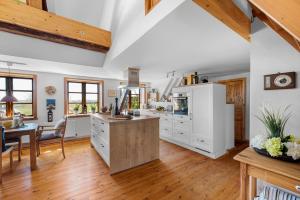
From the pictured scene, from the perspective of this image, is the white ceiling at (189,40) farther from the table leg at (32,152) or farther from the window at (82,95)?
the window at (82,95)

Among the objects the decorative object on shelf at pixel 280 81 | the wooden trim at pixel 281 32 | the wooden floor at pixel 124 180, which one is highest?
the wooden trim at pixel 281 32

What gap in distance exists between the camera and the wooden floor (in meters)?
1.93

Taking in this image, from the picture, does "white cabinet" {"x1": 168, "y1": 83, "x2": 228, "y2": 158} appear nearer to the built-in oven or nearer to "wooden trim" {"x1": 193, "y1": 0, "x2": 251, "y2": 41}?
the built-in oven

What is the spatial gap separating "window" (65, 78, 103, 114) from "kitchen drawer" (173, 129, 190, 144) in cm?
303

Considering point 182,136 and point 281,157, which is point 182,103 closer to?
point 182,136

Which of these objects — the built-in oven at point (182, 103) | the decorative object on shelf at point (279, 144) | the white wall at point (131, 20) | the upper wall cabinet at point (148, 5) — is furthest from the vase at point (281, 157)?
the built-in oven at point (182, 103)

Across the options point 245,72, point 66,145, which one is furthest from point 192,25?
point 66,145

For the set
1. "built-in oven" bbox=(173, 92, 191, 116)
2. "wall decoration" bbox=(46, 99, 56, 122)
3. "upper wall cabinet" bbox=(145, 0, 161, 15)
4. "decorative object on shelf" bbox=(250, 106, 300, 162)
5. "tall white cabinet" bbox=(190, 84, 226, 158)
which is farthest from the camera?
"wall decoration" bbox=(46, 99, 56, 122)

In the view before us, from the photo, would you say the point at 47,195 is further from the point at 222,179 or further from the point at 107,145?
the point at 222,179

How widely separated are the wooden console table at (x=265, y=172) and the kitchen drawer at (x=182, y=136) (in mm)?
2362

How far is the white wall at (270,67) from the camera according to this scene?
1.34m

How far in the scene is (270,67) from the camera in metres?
1.48

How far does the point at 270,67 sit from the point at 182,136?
2695 mm

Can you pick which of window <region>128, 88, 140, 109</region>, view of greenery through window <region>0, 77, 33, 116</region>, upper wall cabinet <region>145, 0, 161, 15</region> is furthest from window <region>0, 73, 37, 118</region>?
upper wall cabinet <region>145, 0, 161, 15</region>
